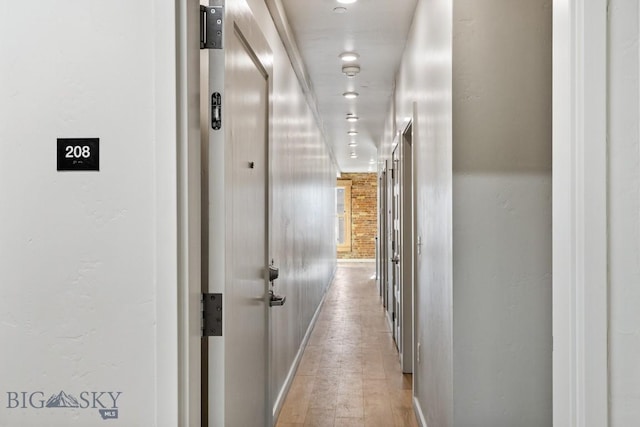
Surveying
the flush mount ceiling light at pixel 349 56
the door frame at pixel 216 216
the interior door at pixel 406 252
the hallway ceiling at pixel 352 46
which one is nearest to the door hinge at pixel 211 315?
the door frame at pixel 216 216

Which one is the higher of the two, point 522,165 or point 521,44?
point 521,44

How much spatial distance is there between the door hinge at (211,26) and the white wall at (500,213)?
106cm

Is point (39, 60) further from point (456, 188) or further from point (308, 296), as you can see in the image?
point (308, 296)

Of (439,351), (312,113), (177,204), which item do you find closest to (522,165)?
(439,351)

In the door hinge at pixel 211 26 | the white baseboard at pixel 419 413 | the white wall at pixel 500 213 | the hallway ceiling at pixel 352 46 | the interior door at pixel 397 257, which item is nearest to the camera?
the door hinge at pixel 211 26

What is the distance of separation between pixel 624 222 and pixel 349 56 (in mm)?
3713

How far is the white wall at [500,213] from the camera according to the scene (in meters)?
2.00

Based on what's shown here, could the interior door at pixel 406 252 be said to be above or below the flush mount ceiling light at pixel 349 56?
below

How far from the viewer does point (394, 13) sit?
138 inches

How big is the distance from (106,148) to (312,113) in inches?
202

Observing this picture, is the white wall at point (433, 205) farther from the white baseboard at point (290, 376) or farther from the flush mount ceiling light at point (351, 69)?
the flush mount ceiling light at point (351, 69)

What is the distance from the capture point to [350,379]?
4.12 metres

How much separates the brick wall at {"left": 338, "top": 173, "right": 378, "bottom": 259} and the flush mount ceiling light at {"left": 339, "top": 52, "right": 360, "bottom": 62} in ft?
34.5

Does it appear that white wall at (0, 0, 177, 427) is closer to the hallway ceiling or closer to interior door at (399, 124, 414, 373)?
the hallway ceiling
